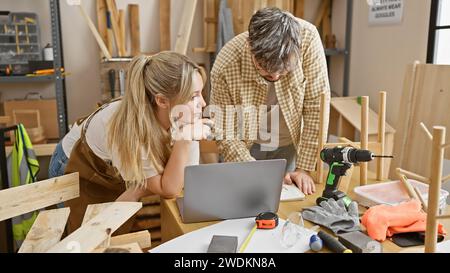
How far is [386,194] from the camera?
130 cm

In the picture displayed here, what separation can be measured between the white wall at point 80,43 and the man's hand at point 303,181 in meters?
1.88

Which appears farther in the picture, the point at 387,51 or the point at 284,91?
the point at 387,51

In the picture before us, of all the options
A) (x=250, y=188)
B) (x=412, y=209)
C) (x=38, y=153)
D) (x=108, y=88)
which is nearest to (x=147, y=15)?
(x=108, y=88)

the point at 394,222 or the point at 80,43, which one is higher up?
the point at 80,43

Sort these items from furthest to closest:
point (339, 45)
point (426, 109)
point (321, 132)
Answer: point (339, 45) → point (426, 109) → point (321, 132)

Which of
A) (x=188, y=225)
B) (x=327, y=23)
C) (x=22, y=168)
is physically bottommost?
(x=22, y=168)

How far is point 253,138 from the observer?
183 centimetres

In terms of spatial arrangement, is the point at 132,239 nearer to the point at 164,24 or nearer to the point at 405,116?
the point at 405,116

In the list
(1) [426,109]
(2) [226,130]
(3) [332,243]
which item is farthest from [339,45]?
(3) [332,243]

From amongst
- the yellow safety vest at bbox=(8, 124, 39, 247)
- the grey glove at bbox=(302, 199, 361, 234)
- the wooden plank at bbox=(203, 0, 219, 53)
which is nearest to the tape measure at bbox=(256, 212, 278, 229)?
the grey glove at bbox=(302, 199, 361, 234)

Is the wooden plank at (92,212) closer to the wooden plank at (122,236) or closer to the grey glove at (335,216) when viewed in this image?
the wooden plank at (122,236)

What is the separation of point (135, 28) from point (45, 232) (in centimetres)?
231

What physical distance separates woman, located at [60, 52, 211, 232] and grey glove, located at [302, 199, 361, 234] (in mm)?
437

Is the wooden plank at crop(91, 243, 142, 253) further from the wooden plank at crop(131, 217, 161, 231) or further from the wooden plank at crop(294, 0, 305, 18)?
the wooden plank at crop(294, 0, 305, 18)
